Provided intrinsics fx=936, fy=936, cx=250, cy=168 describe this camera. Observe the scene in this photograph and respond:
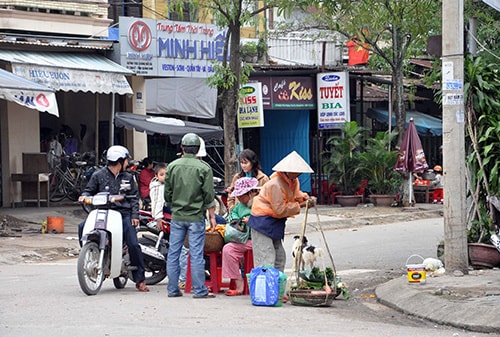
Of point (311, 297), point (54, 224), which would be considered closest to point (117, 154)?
point (311, 297)

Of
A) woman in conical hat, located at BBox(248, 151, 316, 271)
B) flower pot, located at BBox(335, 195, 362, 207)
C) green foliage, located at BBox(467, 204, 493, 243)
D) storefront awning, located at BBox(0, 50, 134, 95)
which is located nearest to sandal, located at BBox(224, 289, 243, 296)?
woman in conical hat, located at BBox(248, 151, 316, 271)

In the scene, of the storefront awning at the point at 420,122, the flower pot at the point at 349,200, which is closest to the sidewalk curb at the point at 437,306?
the flower pot at the point at 349,200

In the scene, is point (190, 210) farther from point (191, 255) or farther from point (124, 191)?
point (124, 191)

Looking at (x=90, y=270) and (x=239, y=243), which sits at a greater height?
(x=239, y=243)

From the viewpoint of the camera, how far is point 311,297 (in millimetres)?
10219

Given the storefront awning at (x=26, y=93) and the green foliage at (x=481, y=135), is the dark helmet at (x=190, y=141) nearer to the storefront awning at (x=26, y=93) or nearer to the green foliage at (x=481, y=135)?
the green foliage at (x=481, y=135)

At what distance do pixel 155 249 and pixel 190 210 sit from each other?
4.55 ft

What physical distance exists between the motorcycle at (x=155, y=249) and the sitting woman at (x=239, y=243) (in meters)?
1.12

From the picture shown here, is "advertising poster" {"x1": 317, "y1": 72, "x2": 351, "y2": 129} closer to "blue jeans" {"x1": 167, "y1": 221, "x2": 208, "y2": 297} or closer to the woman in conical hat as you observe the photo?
the woman in conical hat

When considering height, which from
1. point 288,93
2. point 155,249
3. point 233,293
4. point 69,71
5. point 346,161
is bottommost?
point 233,293

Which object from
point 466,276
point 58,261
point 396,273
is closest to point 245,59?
point 58,261

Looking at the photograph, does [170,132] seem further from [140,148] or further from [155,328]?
[155,328]

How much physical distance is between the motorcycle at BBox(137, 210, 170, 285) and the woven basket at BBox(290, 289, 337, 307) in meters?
2.19

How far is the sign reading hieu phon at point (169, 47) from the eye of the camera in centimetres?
2244
